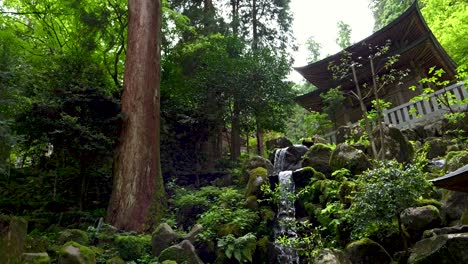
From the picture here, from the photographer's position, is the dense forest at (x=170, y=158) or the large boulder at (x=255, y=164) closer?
the dense forest at (x=170, y=158)

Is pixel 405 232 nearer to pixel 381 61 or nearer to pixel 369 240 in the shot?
pixel 369 240

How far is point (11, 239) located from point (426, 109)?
12.0 m

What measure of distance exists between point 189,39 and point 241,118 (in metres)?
4.18

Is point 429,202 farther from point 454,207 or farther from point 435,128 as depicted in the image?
point 435,128

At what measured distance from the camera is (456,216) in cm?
525

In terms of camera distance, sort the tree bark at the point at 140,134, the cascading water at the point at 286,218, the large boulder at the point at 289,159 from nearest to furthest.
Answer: the cascading water at the point at 286,218, the tree bark at the point at 140,134, the large boulder at the point at 289,159

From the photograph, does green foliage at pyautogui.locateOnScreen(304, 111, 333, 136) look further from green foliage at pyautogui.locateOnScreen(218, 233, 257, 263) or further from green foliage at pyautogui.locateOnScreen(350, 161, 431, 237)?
green foliage at pyautogui.locateOnScreen(350, 161, 431, 237)

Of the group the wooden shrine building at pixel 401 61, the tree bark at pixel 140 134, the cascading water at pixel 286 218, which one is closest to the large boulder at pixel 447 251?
the cascading water at pixel 286 218

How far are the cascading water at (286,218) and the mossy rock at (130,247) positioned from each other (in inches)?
102

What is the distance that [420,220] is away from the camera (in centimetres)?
538

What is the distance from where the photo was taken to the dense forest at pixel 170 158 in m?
5.38

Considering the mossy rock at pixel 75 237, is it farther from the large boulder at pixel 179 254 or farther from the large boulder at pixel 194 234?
the large boulder at pixel 194 234

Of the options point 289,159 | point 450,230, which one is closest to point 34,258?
point 450,230

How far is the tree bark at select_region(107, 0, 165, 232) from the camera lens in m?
7.45
